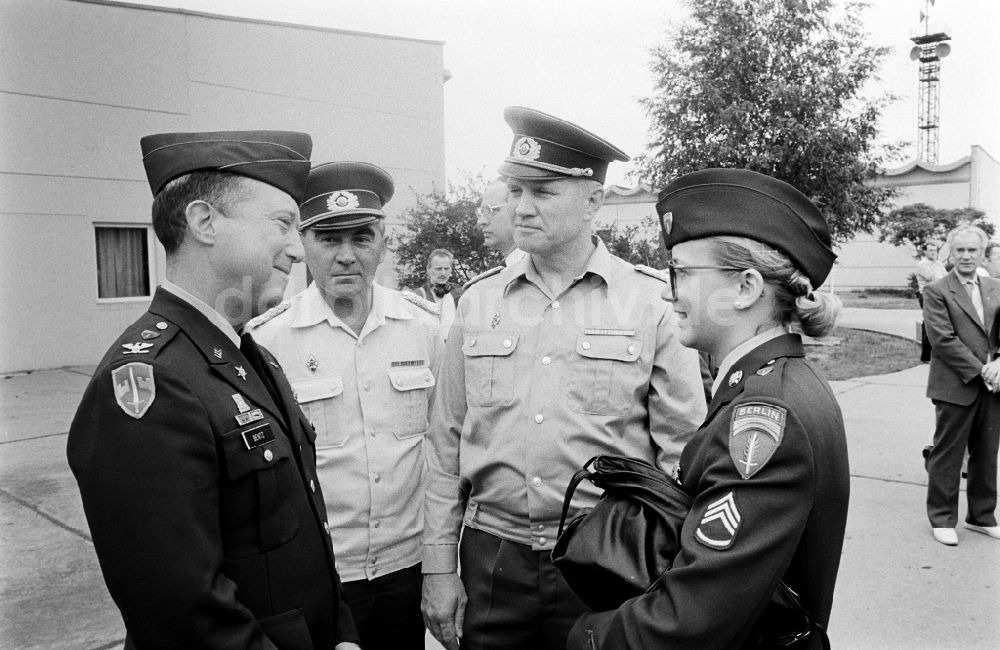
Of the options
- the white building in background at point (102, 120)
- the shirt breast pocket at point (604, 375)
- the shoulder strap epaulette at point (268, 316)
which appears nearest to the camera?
the shirt breast pocket at point (604, 375)

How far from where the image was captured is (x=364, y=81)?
14.5 metres

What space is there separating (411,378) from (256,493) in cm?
113

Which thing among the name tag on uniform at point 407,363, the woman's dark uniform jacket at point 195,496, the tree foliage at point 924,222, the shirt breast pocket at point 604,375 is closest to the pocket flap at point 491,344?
the shirt breast pocket at point 604,375

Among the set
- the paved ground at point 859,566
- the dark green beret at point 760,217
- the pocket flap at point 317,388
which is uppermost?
the dark green beret at point 760,217

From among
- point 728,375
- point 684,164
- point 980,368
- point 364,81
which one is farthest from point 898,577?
point 364,81

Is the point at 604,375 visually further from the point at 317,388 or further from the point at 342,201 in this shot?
the point at 342,201

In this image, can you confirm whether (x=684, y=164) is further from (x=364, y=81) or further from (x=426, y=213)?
(x=364, y=81)

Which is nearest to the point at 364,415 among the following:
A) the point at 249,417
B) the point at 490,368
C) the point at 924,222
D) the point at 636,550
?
the point at 490,368

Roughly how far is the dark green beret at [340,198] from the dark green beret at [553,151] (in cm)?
54

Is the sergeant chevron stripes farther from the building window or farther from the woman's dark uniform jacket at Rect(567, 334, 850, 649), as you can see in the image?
the building window

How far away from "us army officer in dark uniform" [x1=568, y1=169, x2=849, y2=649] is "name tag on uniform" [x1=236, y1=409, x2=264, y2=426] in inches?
31.8

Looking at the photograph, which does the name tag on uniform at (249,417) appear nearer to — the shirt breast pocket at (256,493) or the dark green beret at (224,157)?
the shirt breast pocket at (256,493)

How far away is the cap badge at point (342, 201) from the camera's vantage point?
2566 millimetres

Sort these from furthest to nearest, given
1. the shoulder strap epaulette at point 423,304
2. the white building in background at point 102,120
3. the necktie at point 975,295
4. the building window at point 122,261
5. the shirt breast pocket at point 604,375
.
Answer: the building window at point 122,261 < the white building in background at point 102,120 < the necktie at point 975,295 < the shoulder strap epaulette at point 423,304 < the shirt breast pocket at point 604,375
